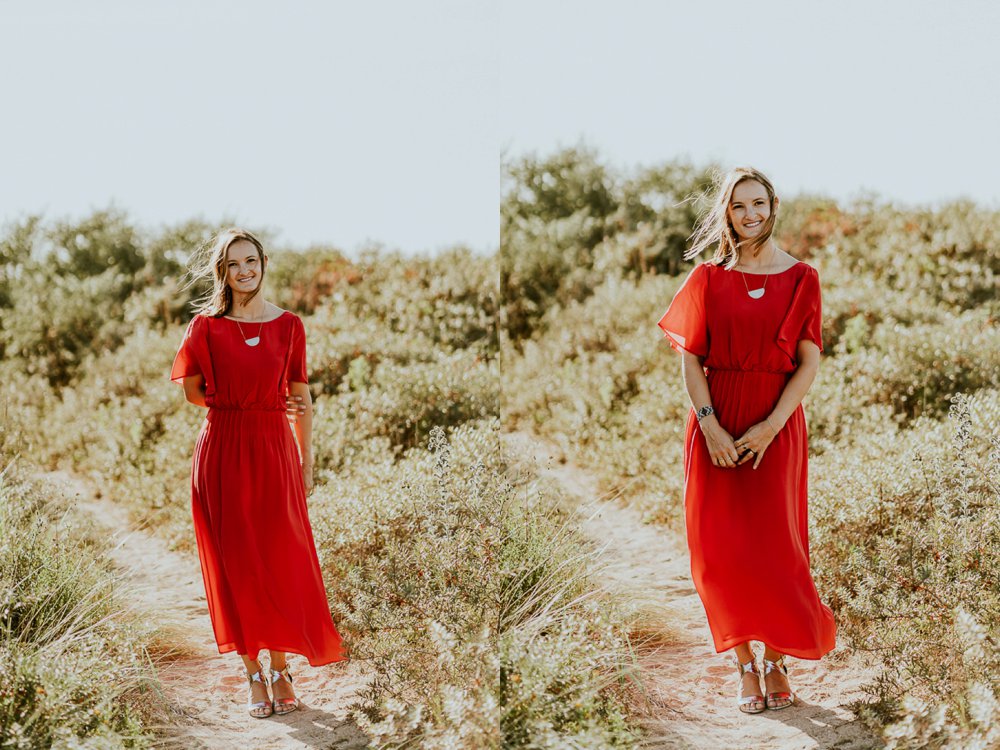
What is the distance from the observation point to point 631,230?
30.8ft

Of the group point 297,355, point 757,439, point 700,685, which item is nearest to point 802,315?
point 757,439

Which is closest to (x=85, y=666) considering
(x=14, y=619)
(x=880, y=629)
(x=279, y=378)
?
(x=14, y=619)

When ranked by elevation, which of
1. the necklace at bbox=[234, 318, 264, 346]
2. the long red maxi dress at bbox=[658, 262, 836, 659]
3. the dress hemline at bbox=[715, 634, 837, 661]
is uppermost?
the necklace at bbox=[234, 318, 264, 346]

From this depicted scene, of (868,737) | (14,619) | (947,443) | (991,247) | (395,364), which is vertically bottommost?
(868,737)

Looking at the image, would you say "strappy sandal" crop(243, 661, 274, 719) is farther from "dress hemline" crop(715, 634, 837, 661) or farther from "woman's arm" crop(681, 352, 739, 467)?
"woman's arm" crop(681, 352, 739, 467)

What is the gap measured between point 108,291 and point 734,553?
7.12m

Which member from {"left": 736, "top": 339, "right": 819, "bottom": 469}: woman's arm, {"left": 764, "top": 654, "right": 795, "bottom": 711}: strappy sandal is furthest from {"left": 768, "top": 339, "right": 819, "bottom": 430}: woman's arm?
{"left": 764, "top": 654, "right": 795, "bottom": 711}: strappy sandal

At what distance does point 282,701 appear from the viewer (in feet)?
13.0

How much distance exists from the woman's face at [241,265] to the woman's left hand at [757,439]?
A: 6.99ft

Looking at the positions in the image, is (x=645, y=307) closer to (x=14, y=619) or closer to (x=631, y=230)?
(x=631, y=230)

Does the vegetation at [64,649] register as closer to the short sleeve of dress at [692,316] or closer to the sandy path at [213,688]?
the sandy path at [213,688]

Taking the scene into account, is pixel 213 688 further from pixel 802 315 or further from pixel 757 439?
pixel 802 315

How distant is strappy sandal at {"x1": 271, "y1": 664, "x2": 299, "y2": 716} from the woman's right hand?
2087mm

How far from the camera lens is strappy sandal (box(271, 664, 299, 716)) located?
3965mm
